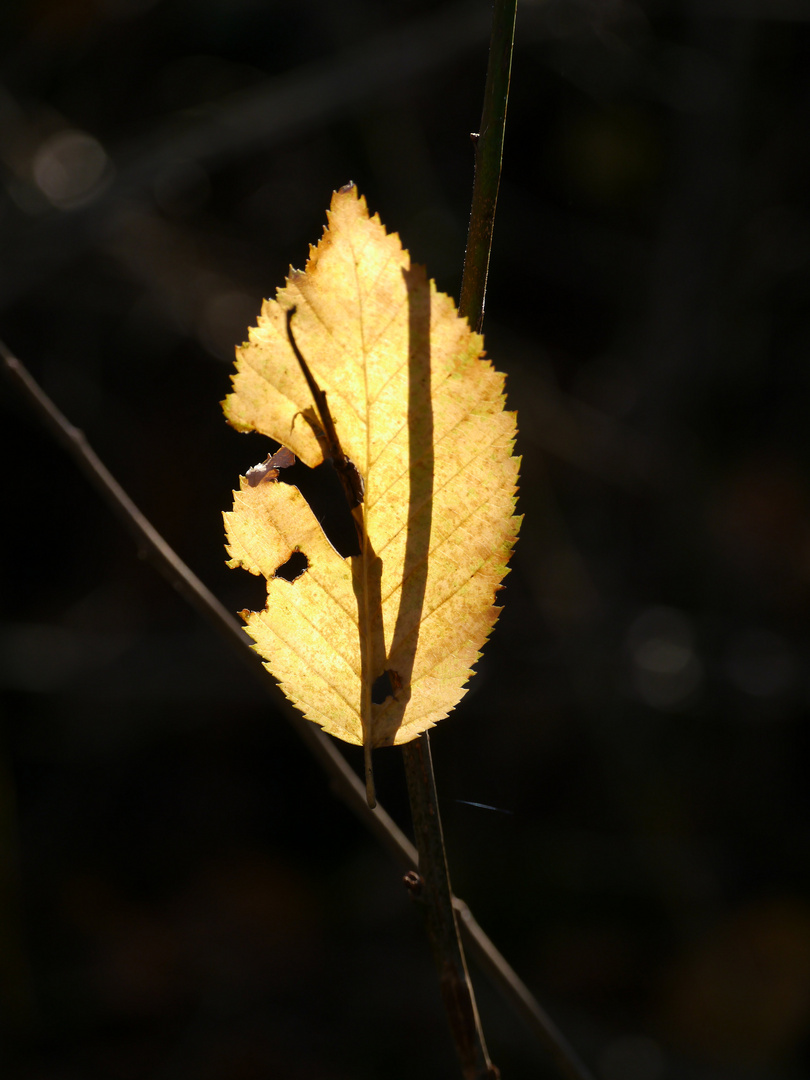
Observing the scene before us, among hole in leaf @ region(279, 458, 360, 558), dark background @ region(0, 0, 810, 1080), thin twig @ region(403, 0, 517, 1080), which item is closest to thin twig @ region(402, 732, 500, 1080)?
thin twig @ region(403, 0, 517, 1080)

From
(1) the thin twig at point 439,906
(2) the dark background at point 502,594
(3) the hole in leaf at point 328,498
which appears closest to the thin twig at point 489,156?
(1) the thin twig at point 439,906

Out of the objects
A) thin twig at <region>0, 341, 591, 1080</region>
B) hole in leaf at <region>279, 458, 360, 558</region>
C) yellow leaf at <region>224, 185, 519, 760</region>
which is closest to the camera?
yellow leaf at <region>224, 185, 519, 760</region>

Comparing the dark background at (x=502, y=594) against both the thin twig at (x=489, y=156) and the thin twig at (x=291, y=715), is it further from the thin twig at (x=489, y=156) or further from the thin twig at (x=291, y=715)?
the thin twig at (x=489, y=156)

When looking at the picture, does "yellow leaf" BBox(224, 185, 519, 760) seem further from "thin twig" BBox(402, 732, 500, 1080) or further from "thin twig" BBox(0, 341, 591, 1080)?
"thin twig" BBox(0, 341, 591, 1080)

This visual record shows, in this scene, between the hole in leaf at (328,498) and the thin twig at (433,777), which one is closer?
the thin twig at (433,777)

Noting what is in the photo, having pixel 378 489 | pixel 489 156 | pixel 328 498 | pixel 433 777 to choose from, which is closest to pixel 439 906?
pixel 433 777

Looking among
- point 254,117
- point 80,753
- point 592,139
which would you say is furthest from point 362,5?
point 80,753
